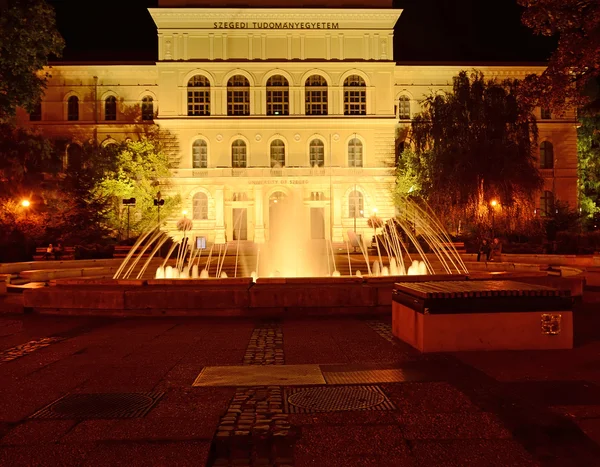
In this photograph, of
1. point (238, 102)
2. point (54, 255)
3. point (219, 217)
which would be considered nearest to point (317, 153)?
point (238, 102)

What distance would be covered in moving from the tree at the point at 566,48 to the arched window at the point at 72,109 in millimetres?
48690

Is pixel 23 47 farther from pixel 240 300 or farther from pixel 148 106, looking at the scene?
pixel 148 106

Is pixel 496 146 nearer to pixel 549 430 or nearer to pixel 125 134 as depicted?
pixel 549 430

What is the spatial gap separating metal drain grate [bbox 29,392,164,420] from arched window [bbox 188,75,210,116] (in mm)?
46510

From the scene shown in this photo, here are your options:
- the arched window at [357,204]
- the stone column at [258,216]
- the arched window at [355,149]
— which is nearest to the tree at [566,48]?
the arched window at [357,204]

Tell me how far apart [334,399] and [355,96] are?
156ft

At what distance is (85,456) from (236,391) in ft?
6.72

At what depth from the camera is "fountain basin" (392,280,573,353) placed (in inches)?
315

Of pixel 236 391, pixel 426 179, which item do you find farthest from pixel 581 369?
pixel 426 179

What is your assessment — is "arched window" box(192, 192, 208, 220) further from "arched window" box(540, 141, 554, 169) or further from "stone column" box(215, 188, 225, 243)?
"arched window" box(540, 141, 554, 169)

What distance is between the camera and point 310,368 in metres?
7.33

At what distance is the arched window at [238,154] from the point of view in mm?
50812

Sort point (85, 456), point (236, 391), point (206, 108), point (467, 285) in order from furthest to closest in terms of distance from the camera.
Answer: point (206, 108), point (467, 285), point (236, 391), point (85, 456)

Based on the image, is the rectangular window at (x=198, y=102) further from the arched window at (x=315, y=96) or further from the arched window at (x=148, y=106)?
the arched window at (x=315, y=96)
